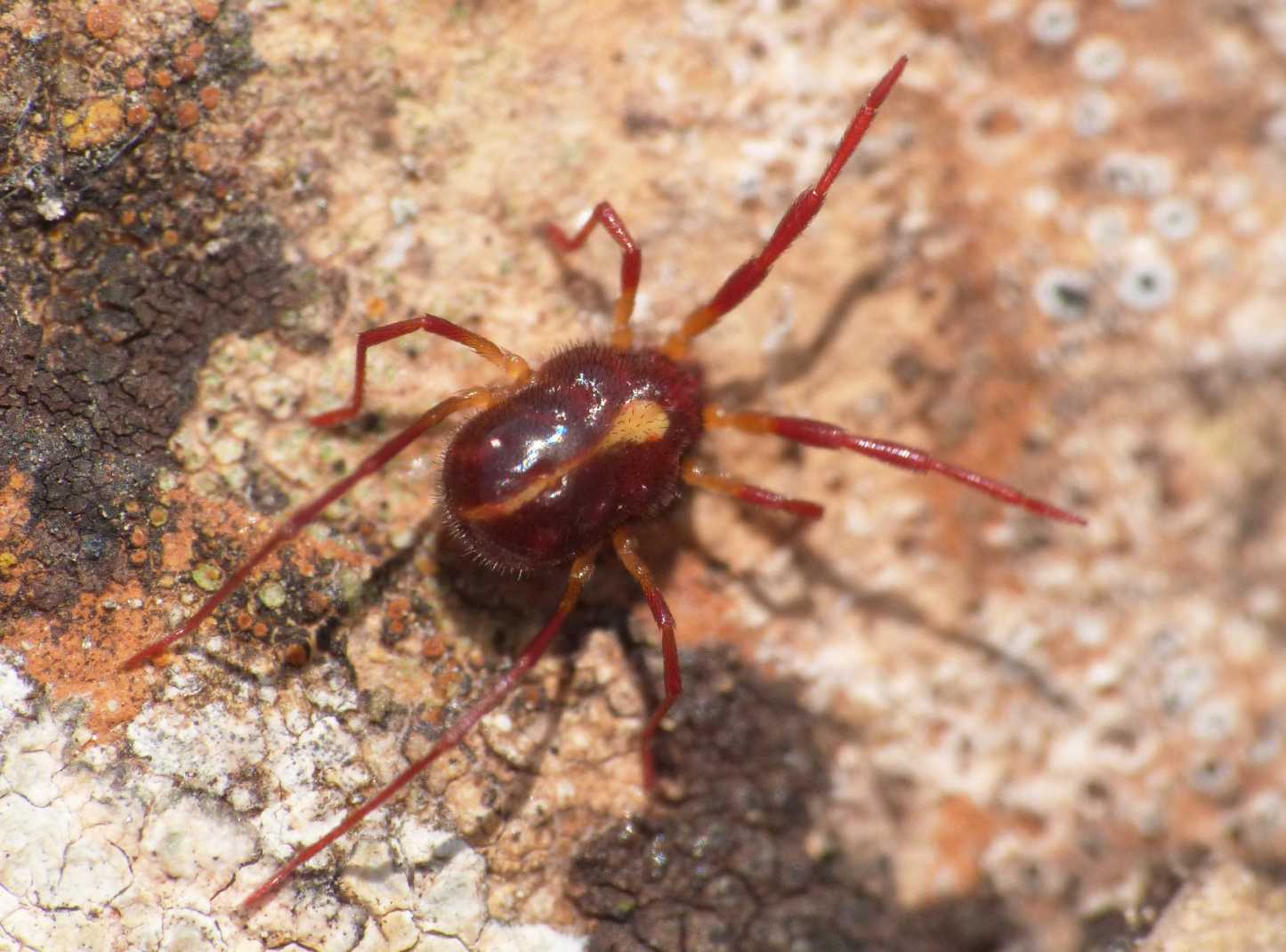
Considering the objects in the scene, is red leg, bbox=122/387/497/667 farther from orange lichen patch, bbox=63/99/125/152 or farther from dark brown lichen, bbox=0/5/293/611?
orange lichen patch, bbox=63/99/125/152

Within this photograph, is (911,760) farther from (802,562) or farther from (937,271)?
(937,271)

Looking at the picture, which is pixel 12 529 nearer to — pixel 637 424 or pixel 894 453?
pixel 637 424

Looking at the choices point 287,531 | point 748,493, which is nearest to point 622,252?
point 748,493

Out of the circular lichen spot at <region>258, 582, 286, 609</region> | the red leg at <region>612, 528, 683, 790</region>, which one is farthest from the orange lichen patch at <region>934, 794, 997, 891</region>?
the circular lichen spot at <region>258, 582, 286, 609</region>

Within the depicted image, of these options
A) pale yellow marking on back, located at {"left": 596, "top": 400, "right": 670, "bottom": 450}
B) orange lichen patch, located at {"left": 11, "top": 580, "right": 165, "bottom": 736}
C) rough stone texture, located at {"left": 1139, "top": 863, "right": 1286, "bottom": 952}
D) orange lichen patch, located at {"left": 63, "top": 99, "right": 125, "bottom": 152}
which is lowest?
rough stone texture, located at {"left": 1139, "top": 863, "right": 1286, "bottom": 952}

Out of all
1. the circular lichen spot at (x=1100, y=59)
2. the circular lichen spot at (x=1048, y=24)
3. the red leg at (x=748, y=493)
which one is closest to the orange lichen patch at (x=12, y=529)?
the red leg at (x=748, y=493)

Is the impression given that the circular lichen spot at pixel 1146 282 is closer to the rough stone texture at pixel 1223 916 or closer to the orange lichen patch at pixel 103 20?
the rough stone texture at pixel 1223 916
